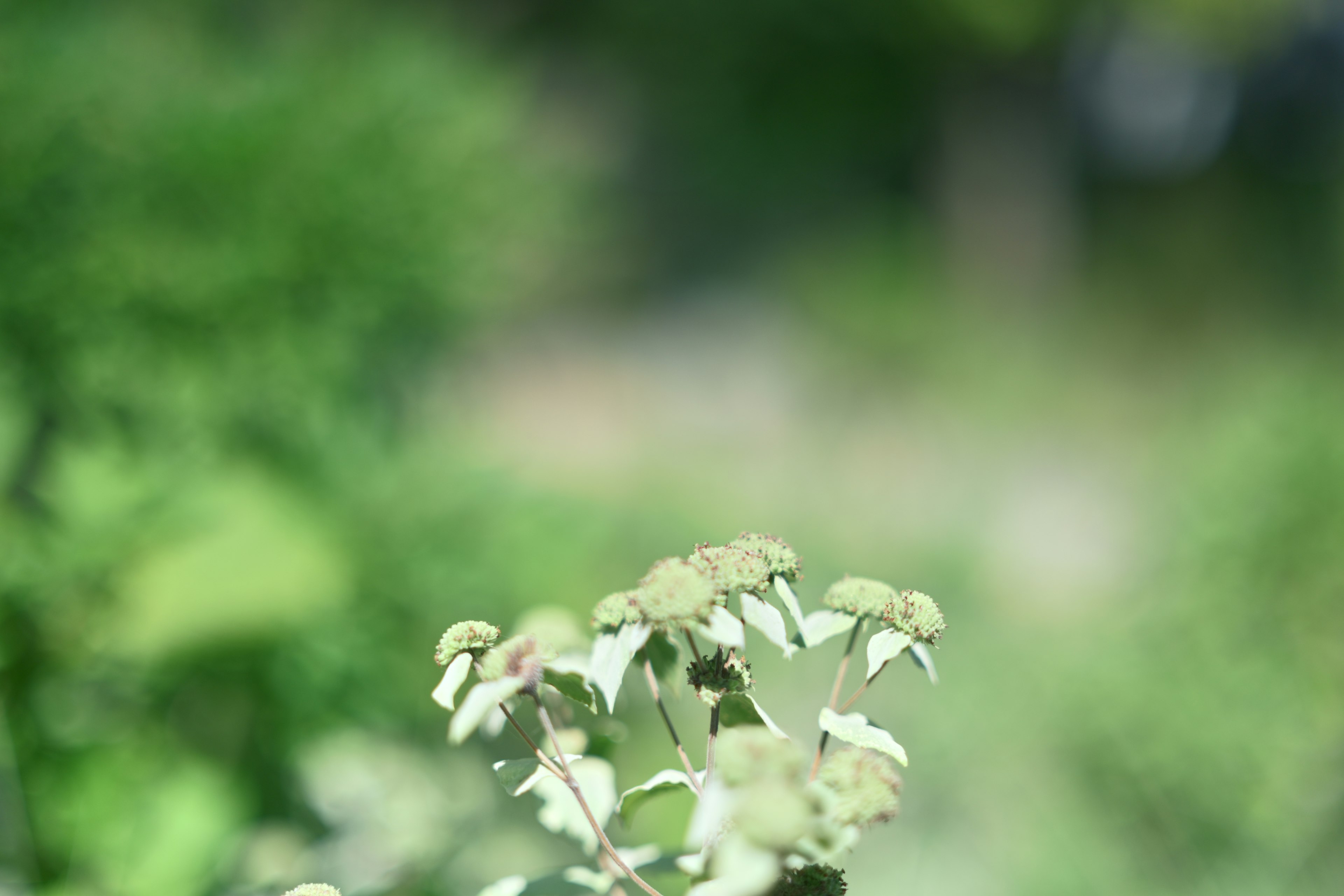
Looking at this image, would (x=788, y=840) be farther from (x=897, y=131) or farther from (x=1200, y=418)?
(x=897, y=131)

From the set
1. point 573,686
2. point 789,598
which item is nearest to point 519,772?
point 573,686

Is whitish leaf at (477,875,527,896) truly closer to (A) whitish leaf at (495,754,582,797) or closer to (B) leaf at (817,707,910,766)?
(A) whitish leaf at (495,754,582,797)

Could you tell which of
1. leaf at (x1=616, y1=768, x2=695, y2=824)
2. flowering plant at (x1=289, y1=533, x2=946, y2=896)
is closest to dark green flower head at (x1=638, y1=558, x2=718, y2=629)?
flowering plant at (x1=289, y1=533, x2=946, y2=896)

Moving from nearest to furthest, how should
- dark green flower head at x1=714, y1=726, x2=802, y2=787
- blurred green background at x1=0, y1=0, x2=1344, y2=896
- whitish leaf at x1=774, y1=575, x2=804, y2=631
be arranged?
dark green flower head at x1=714, y1=726, x2=802, y2=787, whitish leaf at x1=774, y1=575, x2=804, y2=631, blurred green background at x1=0, y1=0, x2=1344, y2=896

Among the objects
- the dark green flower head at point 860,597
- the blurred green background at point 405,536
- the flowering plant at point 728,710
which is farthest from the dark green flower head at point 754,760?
the blurred green background at point 405,536

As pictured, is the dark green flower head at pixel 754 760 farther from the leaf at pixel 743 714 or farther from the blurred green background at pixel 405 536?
the blurred green background at pixel 405 536

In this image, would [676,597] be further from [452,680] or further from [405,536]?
[405,536]

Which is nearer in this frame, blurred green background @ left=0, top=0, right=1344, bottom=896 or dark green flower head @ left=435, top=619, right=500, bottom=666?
dark green flower head @ left=435, top=619, right=500, bottom=666
